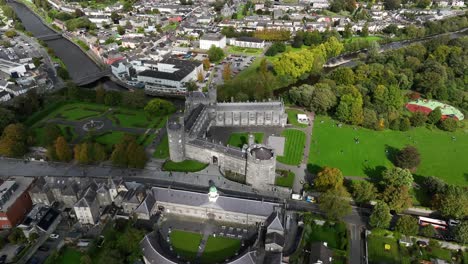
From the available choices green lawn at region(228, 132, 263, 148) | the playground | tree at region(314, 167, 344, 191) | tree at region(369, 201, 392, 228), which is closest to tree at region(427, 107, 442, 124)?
the playground

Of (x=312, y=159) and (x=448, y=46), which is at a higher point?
(x=448, y=46)

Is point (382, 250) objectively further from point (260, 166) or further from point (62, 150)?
point (62, 150)

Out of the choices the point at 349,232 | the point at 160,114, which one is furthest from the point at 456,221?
the point at 160,114

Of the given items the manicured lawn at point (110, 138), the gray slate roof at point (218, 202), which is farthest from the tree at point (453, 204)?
the manicured lawn at point (110, 138)

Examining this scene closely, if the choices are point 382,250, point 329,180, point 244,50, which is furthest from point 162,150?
point 244,50

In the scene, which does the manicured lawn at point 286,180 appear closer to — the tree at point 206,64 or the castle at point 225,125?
the castle at point 225,125

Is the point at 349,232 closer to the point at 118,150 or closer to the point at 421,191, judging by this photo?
the point at 421,191
